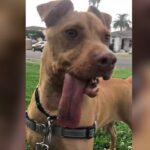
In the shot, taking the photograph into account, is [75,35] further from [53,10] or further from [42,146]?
[42,146]

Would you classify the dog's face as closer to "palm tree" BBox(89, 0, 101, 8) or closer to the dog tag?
"palm tree" BBox(89, 0, 101, 8)

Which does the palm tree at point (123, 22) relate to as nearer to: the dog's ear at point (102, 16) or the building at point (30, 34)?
the dog's ear at point (102, 16)

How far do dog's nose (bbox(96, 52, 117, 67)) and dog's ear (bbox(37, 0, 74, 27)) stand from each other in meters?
0.15

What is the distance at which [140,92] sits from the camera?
104cm

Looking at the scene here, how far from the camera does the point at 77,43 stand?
109cm

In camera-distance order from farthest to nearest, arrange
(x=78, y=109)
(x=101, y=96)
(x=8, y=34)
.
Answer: (x=101, y=96) → (x=78, y=109) → (x=8, y=34)

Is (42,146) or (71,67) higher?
(71,67)

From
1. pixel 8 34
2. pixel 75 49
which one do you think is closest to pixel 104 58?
pixel 75 49

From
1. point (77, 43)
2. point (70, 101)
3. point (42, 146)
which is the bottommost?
point (42, 146)

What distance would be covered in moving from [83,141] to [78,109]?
12 cm

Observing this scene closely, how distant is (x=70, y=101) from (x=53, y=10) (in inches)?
8.4

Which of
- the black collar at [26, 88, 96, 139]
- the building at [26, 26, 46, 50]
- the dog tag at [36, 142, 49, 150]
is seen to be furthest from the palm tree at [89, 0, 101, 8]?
the dog tag at [36, 142, 49, 150]

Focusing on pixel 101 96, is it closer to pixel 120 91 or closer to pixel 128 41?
pixel 120 91

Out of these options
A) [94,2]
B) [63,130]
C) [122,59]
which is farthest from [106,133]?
[94,2]
